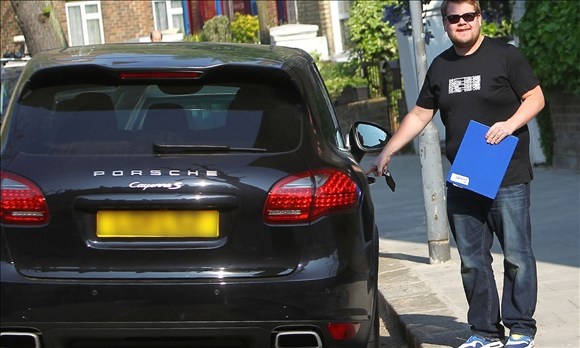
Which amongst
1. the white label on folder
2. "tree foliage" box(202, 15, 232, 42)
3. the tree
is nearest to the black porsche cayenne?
the white label on folder

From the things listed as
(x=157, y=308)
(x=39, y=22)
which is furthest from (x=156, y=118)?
(x=39, y=22)

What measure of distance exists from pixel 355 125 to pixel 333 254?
1738 millimetres

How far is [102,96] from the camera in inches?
220

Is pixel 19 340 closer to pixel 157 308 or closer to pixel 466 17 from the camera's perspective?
pixel 157 308

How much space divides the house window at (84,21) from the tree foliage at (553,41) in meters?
25.3

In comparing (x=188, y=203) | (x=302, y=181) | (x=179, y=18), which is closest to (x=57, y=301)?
(x=188, y=203)

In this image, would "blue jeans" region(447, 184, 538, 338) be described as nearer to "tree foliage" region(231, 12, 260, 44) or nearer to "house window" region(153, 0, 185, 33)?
"tree foliage" region(231, 12, 260, 44)

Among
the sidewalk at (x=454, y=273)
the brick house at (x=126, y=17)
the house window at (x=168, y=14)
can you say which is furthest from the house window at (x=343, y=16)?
the sidewalk at (x=454, y=273)

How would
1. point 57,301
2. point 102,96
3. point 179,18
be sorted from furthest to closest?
1. point 179,18
2. point 102,96
3. point 57,301

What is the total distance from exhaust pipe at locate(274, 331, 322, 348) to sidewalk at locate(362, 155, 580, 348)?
1.54m

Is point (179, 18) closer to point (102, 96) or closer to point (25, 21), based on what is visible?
point (25, 21)

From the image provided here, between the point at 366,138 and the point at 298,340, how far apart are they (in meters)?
1.82

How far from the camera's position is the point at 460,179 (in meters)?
6.13

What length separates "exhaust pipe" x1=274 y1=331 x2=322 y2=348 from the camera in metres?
5.36
